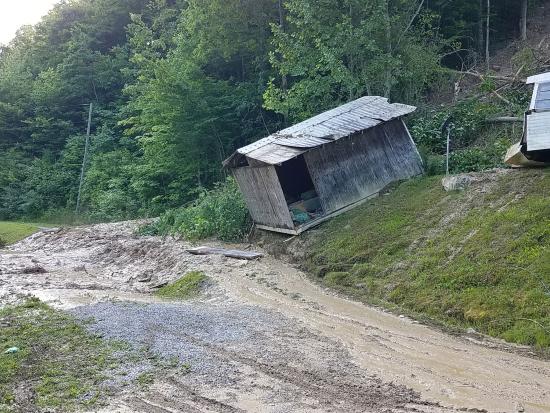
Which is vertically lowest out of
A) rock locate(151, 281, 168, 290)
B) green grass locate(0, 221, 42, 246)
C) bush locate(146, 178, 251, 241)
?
green grass locate(0, 221, 42, 246)

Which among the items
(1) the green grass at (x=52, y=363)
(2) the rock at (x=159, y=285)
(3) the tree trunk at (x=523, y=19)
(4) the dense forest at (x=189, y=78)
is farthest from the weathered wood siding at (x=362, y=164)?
(3) the tree trunk at (x=523, y=19)

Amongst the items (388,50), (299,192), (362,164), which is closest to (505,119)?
(362,164)

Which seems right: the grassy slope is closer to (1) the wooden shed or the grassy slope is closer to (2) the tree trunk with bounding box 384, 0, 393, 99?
(1) the wooden shed

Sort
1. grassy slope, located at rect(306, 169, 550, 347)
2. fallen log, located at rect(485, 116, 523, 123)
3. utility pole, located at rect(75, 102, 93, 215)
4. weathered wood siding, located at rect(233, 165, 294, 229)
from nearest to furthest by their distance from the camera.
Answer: grassy slope, located at rect(306, 169, 550, 347), weathered wood siding, located at rect(233, 165, 294, 229), fallen log, located at rect(485, 116, 523, 123), utility pole, located at rect(75, 102, 93, 215)

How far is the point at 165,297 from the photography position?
15.3 metres

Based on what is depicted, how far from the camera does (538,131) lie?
13.3 metres

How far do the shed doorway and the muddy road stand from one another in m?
1.98

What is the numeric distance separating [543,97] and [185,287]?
1076 cm

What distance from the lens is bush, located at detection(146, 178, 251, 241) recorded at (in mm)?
20797

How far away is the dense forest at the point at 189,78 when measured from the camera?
2244 cm

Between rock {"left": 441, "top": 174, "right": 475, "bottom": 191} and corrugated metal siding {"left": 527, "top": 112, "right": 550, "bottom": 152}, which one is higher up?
corrugated metal siding {"left": 527, "top": 112, "right": 550, "bottom": 152}

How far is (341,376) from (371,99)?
1461 centimetres

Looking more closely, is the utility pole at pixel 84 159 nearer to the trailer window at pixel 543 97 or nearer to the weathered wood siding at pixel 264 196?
the weathered wood siding at pixel 264 196

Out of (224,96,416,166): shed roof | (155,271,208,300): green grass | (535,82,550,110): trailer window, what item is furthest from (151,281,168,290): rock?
(535,82,550,110): trailer window
